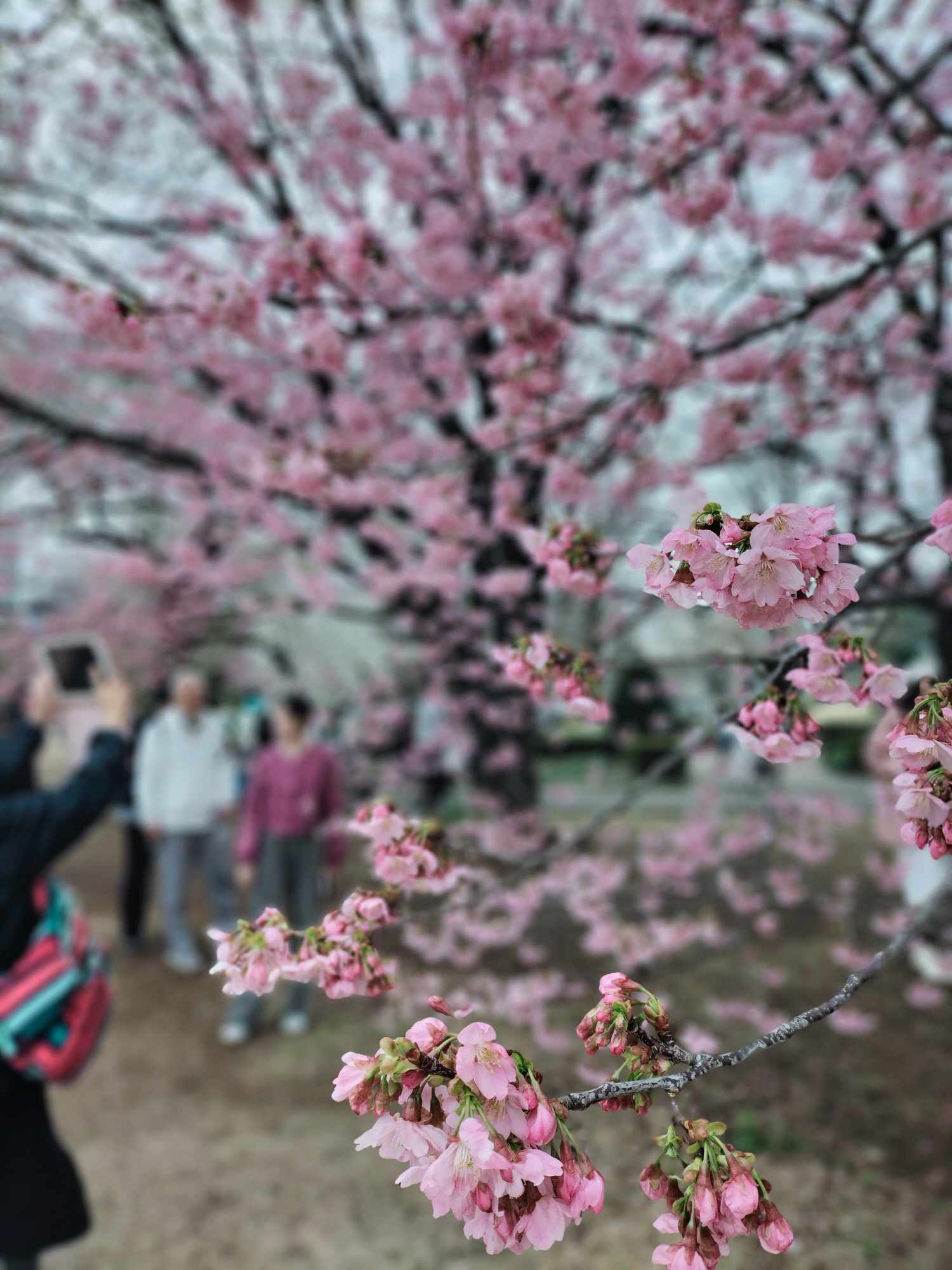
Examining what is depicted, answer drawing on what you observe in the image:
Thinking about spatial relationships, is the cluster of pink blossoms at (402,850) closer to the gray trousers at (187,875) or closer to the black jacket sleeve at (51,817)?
the black jacket sleeve at (51,817)

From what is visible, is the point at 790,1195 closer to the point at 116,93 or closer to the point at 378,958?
the point at 378,958

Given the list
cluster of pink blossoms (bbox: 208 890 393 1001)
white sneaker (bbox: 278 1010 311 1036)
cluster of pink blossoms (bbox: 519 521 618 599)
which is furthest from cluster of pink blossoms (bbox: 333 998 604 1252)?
white sneaker (bbox: 278 1010 311 1036)

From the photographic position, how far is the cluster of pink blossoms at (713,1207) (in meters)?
0.72

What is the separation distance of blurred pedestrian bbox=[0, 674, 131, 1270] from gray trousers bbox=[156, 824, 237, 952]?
9.94ft

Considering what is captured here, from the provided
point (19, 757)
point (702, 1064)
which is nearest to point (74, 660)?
point (19, 757)

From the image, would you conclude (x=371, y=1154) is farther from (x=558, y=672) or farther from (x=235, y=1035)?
(x=558, y=672)

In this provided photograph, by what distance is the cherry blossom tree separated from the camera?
818 mm

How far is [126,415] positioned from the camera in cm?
832

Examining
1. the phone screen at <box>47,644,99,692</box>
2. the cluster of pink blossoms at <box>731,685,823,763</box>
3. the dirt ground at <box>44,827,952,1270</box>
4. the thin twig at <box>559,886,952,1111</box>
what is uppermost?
the phone screen at <box>47,644,99,692</box>

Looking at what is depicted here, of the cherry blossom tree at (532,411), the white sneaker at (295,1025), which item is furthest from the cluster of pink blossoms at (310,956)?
the white sneaker at (295,1025)

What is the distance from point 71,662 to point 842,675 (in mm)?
3128

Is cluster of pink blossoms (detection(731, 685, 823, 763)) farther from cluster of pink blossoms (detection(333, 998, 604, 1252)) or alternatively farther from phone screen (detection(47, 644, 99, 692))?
phone screen (detection(47, 644, 99, 692))

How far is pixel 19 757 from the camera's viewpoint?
8.33 ft

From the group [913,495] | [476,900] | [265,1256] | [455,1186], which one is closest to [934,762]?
[455,1186]
